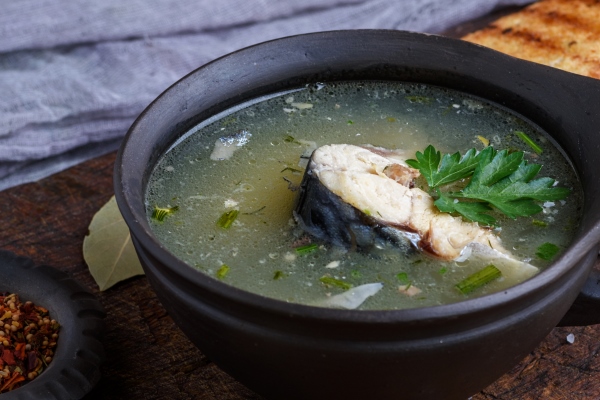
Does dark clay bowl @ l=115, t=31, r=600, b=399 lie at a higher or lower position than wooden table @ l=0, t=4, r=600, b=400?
higher

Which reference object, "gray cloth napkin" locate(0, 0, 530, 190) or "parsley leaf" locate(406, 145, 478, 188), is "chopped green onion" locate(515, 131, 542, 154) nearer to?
"parsley leaf" locate(406, 145, 478, 188)

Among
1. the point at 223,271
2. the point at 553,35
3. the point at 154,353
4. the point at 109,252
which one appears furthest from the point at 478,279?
the point at 553,35

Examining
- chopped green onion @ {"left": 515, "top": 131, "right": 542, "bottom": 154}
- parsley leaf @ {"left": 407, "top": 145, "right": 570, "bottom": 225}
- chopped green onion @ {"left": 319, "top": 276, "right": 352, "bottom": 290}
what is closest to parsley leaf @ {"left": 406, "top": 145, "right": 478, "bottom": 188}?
parsley leaf @ {"left": 407, "top": 145, "right": 570, "bottom": 225}

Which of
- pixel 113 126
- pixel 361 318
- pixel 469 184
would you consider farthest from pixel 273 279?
pixel 113 126

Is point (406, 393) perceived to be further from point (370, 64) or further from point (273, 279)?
point (370, 64)

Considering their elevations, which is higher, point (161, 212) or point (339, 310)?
point (339, 310)

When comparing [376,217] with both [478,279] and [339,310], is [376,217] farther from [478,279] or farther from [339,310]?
[339,310]
